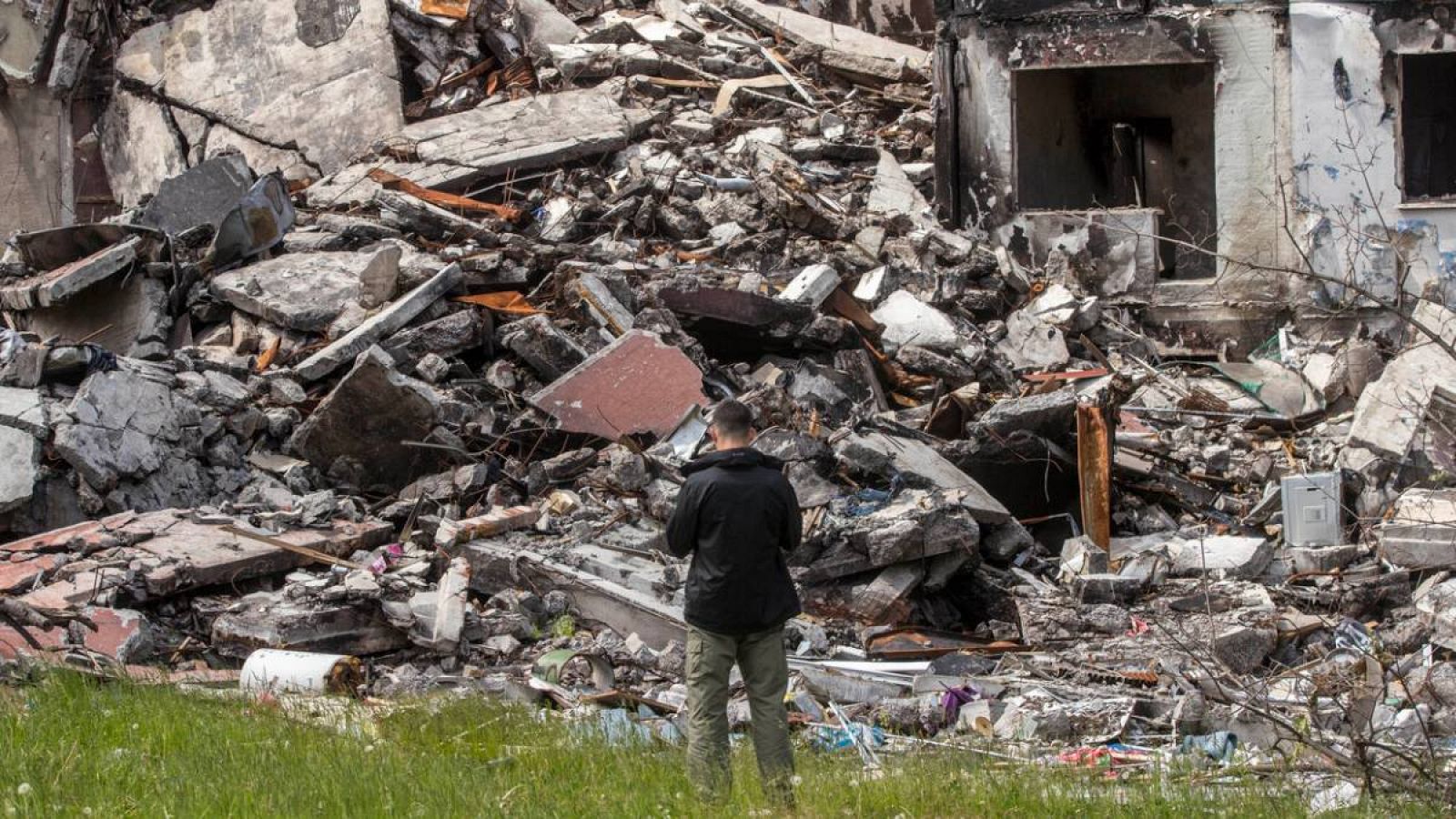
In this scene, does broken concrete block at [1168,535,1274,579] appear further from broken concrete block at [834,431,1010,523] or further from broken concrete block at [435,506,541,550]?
broken concrete block at [435,506,541,550]

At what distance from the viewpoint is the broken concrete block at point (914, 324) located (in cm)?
1217

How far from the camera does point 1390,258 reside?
511 inches

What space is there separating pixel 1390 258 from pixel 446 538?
805 centimetres

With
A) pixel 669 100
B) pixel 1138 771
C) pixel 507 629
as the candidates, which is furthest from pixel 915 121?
pixel 1138 771

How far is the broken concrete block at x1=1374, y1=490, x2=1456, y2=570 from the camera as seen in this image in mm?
9188

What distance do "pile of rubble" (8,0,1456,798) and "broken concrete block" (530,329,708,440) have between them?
0.08 feet

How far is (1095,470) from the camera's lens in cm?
999

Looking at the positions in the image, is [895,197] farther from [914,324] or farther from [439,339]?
[439,339]

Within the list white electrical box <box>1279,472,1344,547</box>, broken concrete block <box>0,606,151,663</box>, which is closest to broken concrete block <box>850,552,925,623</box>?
white electrical box <box>1279,472,1344,547</box>

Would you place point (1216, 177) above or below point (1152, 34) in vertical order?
below

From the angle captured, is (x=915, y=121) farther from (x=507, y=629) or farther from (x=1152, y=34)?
(x=507, y=629)

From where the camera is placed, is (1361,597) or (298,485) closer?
(1361,597)

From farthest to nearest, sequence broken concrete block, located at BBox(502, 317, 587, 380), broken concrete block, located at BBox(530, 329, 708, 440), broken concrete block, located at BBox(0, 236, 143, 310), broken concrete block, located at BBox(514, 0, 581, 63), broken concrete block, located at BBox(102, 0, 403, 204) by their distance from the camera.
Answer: broken concrete block, located at BBox(514, 0, 581, 63)
broken concrete block, located at BBox(102, 0, 403, 204)
broken concrete block, located at BBox(0, 236, 143, 310)
broken concrete block, located at BBox(502, 317, 587, 380)
broken concrete block, located at BBox(530, 329, 708, 440)

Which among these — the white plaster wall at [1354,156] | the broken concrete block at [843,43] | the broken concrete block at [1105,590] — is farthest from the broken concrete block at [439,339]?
the white plaster wall at [1354,156]
